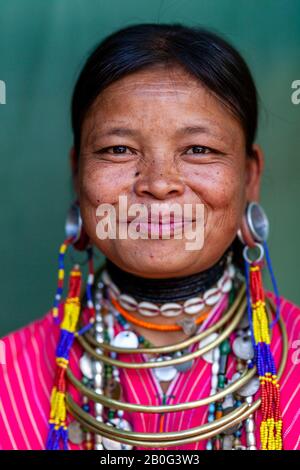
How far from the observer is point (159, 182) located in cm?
166

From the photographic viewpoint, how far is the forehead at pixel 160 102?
67.7 inches

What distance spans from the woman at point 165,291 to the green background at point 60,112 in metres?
0.71

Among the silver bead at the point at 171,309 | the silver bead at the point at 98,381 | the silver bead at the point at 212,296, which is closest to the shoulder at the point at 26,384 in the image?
the silver bead at the point at 98,381

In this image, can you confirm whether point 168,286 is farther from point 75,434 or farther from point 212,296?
point 75,434

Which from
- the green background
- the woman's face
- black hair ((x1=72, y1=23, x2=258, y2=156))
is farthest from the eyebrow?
the green background

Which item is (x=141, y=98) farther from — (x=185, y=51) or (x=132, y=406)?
(x=132, y=406)

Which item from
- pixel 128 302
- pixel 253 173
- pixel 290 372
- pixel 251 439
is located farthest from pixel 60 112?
pixel 251 439

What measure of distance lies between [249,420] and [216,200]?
556mm

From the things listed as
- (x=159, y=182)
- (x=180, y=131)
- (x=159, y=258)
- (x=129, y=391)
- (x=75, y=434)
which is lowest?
(x=75, y=434)

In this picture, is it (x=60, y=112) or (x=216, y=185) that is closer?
(x=216, y=185)

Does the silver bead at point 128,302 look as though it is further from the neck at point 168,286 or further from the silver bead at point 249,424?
the silver bead at point 249,424

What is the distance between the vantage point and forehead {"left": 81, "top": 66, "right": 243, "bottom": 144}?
172 centimetres
